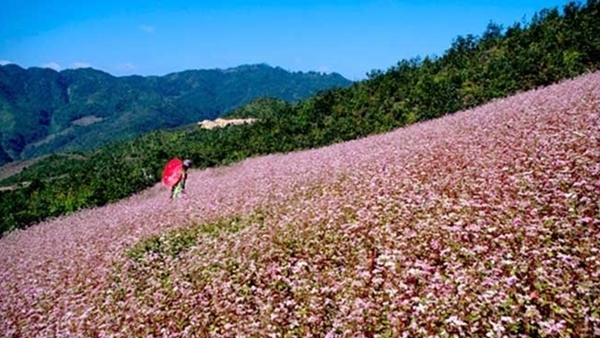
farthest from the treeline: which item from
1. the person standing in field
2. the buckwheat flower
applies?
the buckwheat flower

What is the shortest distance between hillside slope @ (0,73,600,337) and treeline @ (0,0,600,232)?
14.7 metres

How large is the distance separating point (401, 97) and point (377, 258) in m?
29.6

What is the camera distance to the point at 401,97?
35.8 m

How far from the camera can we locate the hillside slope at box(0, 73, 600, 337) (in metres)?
6.02

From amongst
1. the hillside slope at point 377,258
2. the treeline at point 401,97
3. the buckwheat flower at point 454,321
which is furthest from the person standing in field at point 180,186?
Result: the buckwheat flower at point 454,321

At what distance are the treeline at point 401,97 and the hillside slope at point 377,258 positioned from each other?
14.7 meters

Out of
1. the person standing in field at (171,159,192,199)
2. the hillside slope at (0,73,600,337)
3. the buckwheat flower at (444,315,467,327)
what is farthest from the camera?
the person standing in field at (171,159,192,199)

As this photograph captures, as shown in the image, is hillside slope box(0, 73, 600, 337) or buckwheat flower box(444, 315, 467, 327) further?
hillside slope box(0, 73, 600, 337)

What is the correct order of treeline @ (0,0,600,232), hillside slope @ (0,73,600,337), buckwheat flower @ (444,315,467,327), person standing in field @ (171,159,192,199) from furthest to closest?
treeline @ (0,0,600,232), person standing in field @ (171,159,192,199), hillside slope @ (0,73,600,337), buckwheat flower @ (444,315,467,327)

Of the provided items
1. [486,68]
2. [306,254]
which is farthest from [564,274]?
[486,68]

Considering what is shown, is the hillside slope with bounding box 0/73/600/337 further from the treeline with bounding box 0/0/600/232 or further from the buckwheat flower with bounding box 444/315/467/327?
the treeline with bounding box 0/0/600/232

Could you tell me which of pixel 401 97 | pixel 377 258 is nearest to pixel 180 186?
pixel 377 258

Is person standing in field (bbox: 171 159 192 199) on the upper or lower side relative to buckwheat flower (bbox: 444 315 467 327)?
lower

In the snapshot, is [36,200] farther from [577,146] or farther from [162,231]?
[577,146]
